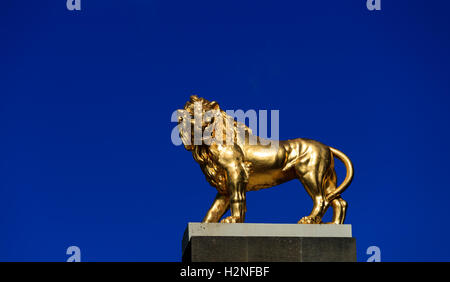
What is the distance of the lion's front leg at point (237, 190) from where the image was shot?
12.7 meters

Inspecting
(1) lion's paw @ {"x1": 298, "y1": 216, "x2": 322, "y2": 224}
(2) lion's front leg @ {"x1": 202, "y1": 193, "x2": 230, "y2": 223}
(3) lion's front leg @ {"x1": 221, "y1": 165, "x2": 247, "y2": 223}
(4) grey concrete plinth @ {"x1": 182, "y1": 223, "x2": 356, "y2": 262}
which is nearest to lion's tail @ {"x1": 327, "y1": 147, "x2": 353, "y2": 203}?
(1) lion's paw @ {"x1": 298, "y1": 216, "x2": 322, "y2": 224}

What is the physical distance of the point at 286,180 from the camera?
43.3 ft

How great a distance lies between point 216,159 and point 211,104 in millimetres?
907

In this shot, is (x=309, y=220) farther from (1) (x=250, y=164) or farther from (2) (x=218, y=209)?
(2) (x=218, y=209)

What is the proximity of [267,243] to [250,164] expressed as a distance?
1424 millimetres

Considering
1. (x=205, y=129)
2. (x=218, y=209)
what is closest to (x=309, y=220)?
(x=218, y=209)

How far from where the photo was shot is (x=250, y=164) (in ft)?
42.6

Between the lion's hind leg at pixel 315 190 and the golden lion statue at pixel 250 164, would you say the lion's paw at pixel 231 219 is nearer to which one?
the golden lion statue at pixel 250 164

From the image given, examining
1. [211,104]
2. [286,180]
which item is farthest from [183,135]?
[286,180]

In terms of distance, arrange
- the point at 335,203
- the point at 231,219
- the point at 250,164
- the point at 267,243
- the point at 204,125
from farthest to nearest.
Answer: the point at 204,125 → the point at 335,203 → the point at 250,164 → the point at 231,219 → the point at 267,243

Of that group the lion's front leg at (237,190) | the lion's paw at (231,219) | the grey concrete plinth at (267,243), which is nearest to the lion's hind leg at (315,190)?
the grey concrete plinth at (267,243)

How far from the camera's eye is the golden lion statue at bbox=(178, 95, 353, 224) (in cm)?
1283
